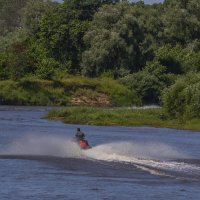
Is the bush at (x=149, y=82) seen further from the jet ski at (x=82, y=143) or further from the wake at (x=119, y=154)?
the jet ski at (x=82, y=143)

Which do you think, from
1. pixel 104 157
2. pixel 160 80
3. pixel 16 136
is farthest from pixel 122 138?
pixel 160 80

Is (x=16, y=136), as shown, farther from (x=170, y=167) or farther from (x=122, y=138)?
(x=170, y=167)

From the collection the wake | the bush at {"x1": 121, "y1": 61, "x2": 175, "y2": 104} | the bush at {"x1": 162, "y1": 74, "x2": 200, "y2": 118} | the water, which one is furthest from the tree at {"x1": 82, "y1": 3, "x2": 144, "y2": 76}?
the wake

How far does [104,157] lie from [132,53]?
7665cm

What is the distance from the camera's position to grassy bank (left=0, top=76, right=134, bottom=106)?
11406cm

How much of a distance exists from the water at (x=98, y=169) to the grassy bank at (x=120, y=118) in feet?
49.9

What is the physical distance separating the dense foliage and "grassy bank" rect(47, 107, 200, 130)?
87.8 feet

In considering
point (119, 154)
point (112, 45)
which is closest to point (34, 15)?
point (112, 45)

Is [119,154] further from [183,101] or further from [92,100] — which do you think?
[92,100]

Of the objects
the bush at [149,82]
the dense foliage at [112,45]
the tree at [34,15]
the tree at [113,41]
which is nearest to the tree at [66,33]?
the dense foliage at [112,45]

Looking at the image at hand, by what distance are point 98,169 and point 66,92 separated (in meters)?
76.7

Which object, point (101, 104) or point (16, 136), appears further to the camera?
point (101, 104)

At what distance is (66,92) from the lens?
119m

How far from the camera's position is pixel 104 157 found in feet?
155
